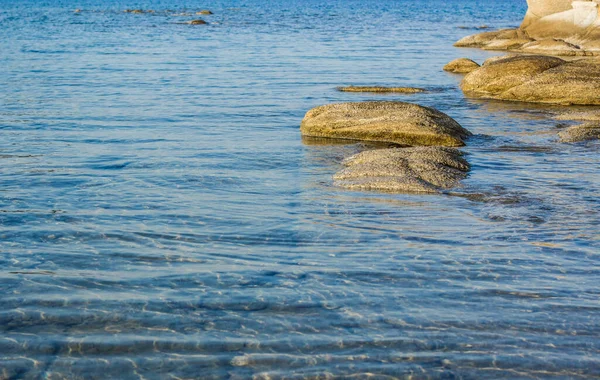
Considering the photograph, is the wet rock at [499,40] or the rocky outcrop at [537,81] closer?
the rocky outcrop at [537,81]

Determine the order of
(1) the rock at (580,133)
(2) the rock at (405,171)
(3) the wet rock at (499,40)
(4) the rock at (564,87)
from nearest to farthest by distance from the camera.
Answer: (2) the rock at (405,171) < (1) the rock at (580,133) < (4) the rock at (564,87) < (3) the wet rock at (499,40)

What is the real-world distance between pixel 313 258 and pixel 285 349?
2093 millimetres

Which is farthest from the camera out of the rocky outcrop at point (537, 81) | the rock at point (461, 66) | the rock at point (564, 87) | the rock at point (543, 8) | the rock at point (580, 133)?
the rock at point (543, 8)

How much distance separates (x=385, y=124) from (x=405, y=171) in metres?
3.15

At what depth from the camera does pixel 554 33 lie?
3538cm

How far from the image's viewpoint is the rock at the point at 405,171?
1094cm

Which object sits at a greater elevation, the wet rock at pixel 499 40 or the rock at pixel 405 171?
the rock at pixel 405 171

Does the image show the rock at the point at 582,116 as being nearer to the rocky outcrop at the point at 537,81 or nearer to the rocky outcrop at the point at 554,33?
the rocky outcrop at the point at 537,81

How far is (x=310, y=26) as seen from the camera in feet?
172

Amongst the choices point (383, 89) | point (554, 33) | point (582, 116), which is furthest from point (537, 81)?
point (554, 33)

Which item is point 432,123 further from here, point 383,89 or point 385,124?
point 383,89

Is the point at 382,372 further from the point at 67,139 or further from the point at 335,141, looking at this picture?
the point at 67,139

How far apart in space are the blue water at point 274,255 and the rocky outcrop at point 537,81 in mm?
2143

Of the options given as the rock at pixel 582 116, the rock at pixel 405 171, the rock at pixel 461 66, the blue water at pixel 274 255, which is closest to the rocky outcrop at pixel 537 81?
the rock at pixel 582 116
